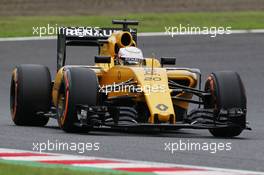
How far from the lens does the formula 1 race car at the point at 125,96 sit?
12805mm

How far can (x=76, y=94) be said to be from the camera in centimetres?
1284

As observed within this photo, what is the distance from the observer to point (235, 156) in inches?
408

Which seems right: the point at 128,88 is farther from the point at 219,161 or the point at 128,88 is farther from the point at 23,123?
the point at 219,161

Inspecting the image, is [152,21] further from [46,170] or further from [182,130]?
[46,170]

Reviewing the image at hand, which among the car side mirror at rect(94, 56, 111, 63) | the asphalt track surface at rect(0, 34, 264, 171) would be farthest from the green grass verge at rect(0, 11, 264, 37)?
the car side mirror at rect(94, 56, 111, 63)

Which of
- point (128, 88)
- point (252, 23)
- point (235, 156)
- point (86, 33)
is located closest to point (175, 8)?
point (252, 23)

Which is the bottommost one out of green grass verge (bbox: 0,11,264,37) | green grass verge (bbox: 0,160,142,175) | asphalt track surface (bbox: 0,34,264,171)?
green grass verge (bbox: 0,160,142,175)

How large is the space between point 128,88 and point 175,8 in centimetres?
2376

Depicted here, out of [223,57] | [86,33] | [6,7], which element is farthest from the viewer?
[6,7]

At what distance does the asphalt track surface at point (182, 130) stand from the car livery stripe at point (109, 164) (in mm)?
372

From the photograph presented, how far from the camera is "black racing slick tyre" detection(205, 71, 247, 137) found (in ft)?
42.9

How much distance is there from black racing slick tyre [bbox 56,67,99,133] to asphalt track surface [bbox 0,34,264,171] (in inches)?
7.6

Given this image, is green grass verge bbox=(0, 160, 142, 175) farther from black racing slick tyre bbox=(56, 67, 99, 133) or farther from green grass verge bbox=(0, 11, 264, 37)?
green grass verge bbox=(0, 11, 264, 37)

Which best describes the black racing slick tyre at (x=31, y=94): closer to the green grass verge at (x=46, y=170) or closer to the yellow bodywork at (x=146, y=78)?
the yellow bodywork at (x=146, y=78)
